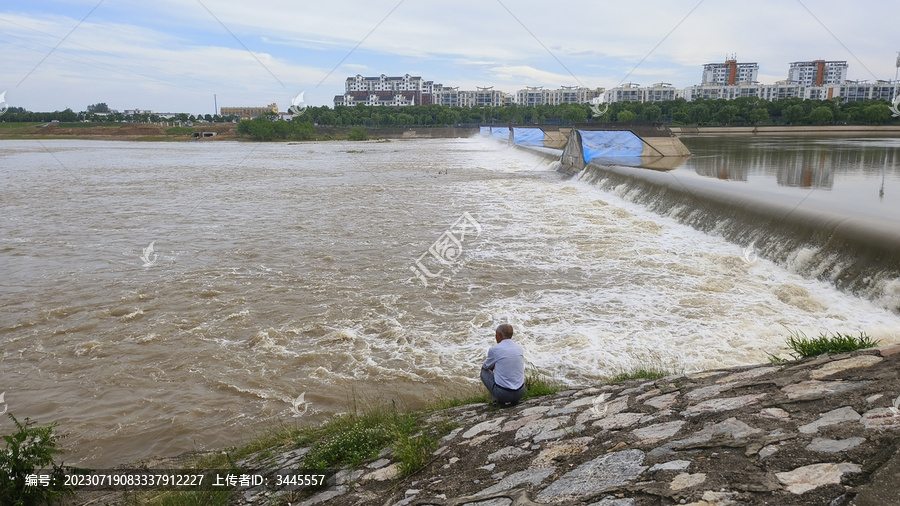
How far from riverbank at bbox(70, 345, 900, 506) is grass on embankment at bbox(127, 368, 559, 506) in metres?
0.11

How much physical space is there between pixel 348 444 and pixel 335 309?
6.19 meters

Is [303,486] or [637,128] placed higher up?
[637,128]

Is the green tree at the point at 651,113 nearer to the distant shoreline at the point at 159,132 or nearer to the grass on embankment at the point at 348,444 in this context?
the distant shoreline at the point at 159,132

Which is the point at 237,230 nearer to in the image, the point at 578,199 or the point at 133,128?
the point at 578,199

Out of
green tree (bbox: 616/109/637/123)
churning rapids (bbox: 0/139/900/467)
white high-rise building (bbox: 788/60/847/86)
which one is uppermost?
white high-rise building (bbox: 788/60/847/86)

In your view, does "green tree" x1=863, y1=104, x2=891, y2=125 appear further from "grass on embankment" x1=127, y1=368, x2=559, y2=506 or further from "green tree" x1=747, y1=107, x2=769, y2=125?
"grass on embankment" x1=127, y1=368, x2=559, y2=506

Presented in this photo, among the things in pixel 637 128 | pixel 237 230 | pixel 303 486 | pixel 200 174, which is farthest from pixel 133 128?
pixel 303 486

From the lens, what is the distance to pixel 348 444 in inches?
204

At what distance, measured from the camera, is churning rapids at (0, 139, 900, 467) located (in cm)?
780

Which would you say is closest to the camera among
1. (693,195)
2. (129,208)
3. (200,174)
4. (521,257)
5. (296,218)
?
(521,257)

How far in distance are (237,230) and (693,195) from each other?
14.4 m

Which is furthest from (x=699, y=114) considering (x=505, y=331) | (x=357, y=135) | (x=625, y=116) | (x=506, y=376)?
(x=506, y=376)

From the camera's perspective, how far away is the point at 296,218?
70.2 ft

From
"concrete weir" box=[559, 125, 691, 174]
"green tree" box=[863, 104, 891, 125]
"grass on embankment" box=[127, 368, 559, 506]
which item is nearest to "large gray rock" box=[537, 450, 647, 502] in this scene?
"grass on embankment" box=[127, 368, 559, 506]
